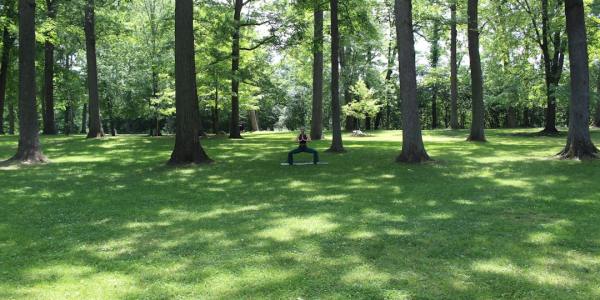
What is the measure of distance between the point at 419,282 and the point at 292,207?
405 centimetres

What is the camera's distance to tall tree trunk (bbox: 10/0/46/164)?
14844 millimetres

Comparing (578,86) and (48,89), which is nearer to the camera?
(578,86)

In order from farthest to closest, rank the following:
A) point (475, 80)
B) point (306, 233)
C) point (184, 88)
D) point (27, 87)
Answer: point (475, 80), point (27, 87), point (184, 88), point (306, 233)

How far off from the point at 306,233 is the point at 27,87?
1200 centimetres

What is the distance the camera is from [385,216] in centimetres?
781

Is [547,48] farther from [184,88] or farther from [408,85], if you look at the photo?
[184,88]

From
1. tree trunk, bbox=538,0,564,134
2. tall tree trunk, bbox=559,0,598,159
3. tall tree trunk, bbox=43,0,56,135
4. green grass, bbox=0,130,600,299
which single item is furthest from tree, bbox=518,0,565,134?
tall tree trunk, bbox=43,0,56,135

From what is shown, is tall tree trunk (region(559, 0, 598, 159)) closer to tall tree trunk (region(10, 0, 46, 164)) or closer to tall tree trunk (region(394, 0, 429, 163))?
tall tree trunk (region(394, 0, 429, 163))

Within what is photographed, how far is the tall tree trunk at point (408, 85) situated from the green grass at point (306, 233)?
1260 millimetres

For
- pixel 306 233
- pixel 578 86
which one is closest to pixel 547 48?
pixel 578 86

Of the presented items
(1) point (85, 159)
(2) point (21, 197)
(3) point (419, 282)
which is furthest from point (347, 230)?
(1) point (85, 159)

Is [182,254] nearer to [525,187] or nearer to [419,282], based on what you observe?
[419,282]

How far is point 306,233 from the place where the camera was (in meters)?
6.81

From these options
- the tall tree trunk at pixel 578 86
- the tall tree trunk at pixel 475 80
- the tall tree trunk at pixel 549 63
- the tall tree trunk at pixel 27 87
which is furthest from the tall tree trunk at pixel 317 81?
the tall tree trunk at pixel 549 63
